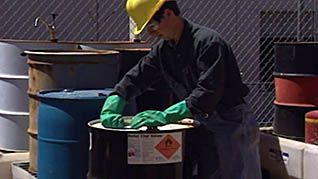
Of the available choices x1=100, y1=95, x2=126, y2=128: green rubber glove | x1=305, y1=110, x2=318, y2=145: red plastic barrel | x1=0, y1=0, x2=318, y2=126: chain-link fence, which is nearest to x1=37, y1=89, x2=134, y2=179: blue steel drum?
x1=100, y1=95, x2=126, y2=128: green rubber glove

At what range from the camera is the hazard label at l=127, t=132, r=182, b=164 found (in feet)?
10.7

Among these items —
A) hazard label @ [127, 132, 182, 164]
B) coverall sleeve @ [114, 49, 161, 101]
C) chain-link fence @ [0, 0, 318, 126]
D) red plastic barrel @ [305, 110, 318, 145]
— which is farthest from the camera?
chain-link fence @ [0, 0, 318, 126]

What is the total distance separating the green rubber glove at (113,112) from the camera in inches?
135

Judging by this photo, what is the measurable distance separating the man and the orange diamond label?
0.09 metres

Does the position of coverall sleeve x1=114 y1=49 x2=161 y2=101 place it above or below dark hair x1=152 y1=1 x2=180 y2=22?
below

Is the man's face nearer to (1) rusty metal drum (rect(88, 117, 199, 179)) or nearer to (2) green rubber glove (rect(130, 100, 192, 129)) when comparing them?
(2) green rubber glove (rect(130, 100, 192, 129))

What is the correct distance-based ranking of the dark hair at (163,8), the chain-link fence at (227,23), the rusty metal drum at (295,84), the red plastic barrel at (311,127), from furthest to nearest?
the chain-link fence at (227,23) < the rusty metal drum at (295,84) < the red plastic barrel at (311,127) < the dark hair at (163,8)

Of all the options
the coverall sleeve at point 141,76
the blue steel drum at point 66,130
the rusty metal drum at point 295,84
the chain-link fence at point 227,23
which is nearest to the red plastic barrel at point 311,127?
the rusty metal drum at point 295,84

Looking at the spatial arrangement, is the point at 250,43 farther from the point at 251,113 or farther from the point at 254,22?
the point at 251,113

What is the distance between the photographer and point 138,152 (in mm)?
3273

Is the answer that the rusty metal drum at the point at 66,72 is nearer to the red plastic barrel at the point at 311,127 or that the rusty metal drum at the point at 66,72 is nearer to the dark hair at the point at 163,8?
the dark hair at the point at 163,8

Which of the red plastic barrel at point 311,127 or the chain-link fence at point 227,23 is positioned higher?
the chain-link fence at point 227,23

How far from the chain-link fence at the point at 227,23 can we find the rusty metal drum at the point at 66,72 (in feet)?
10.3

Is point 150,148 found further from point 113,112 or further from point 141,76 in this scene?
point 141,76
